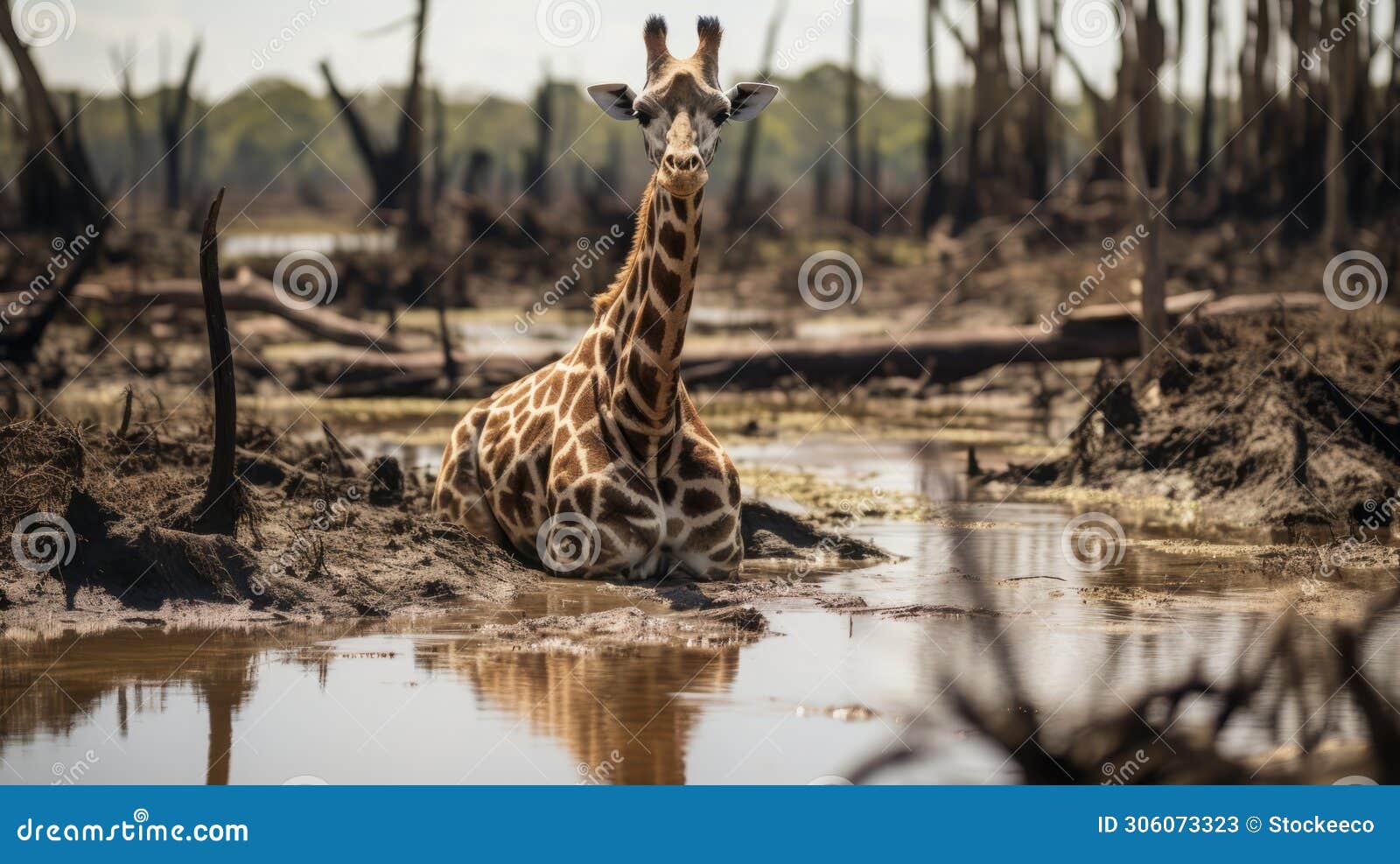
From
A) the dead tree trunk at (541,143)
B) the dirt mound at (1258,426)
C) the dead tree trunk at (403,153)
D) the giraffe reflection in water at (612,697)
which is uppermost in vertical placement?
the dead tree trunk at (541,143)

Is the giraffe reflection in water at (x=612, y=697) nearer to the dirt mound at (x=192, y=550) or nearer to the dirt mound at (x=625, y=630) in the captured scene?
the dirt mound at (x=625, y=630)

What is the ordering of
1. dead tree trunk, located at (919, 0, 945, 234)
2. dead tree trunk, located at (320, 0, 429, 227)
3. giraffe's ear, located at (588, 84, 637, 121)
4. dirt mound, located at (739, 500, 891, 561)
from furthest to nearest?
dead tree trunk, located at (919, 0, 945, 234), dead tree trunk, located at (320, 0, 429, 227), dirt mound, located at (739, 500, 891, 561), giraffe's ear, located at (588, 84, 637, 121)

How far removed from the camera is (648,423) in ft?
28.8

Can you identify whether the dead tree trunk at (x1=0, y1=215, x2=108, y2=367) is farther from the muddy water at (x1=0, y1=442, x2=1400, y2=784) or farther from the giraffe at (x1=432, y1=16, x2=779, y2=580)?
the muddy water at (x1=0, y1=442, x2=1400, y2=784)

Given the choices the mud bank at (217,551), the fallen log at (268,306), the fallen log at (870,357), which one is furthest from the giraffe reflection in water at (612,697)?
the fallen log at (268,306)

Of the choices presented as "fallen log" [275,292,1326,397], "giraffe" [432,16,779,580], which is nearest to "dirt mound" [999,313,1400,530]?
"fallen log" [275,292,1326,397]

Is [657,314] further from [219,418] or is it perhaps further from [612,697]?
[612,697]

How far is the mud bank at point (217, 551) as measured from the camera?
25.5ft

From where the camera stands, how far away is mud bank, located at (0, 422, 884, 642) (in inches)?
307

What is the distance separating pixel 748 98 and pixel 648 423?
170 cm

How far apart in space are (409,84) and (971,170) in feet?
36.8

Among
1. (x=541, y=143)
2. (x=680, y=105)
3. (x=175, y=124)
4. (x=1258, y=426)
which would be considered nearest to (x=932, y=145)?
(x=541, y=143)

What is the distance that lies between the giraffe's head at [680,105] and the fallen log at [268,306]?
29.8 feet

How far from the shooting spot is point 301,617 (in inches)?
308
